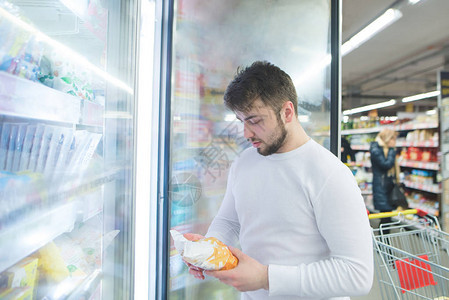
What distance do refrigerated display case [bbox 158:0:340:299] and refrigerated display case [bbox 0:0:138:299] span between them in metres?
0.48

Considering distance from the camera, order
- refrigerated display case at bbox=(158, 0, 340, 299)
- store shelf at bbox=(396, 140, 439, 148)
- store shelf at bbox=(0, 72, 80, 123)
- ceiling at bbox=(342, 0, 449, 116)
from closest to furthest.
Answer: store shelf at bbox=(0, 72, 80, 123), refrigerated display case at bbox=(158, 0, 340, 299), ceiling at bbox=(342, 0, 449, 116), store shelf at bbox=(396, 140, 439, 148)

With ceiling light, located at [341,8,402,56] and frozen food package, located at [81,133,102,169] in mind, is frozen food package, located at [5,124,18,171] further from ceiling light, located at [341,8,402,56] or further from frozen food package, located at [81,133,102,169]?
ceiling light, located at [341,8,402,56]

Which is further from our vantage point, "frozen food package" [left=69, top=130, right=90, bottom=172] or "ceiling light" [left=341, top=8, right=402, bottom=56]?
"ceiling light" [left=341, top=8, right=402, bottom=56]

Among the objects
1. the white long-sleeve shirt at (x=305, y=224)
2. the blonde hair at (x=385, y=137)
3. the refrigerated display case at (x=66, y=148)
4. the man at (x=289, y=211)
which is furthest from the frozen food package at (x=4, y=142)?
the blonde hair at (x=385, y=137)

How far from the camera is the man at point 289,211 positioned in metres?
0.84

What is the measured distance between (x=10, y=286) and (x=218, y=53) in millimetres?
1678

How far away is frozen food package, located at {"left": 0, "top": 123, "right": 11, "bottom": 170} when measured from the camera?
67 cm

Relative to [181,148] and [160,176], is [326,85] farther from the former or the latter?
[160,176]

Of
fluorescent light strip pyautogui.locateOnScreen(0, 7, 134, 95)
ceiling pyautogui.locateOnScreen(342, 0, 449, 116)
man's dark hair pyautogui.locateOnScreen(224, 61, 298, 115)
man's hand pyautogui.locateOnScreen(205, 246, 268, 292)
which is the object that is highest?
ceiling pyautogui.locateOnScreen(342, 0, 449, 116)

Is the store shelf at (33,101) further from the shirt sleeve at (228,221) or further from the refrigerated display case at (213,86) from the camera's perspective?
the refrigerated display case at (213,86)

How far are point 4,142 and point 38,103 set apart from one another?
0.13 metres

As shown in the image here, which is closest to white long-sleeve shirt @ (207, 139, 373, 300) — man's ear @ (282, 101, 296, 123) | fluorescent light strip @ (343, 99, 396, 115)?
man's ear @ (282, 101, 296, 123)

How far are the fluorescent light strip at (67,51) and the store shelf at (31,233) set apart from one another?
50cm

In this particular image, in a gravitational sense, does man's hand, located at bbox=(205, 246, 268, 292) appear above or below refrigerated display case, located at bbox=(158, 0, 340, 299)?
below
